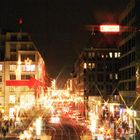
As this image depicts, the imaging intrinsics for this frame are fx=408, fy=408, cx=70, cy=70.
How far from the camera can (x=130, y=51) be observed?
6631cm

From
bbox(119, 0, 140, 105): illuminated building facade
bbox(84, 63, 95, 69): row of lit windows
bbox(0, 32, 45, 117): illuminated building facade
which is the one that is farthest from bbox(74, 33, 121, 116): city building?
bbox(119, 0, 140, 105): illuminated building facade

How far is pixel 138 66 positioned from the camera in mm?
58688

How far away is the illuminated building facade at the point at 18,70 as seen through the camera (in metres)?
96.1

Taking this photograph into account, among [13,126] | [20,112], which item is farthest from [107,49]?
[13,126]

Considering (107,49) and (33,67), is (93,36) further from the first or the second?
(33,67)

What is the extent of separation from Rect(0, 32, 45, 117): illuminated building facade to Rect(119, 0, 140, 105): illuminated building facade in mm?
25821

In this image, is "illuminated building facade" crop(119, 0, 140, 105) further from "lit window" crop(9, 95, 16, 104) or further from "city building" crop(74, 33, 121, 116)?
"city building" crop(74, 33, 121, 116)

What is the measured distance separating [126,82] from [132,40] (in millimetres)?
9998

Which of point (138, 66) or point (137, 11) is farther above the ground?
point (137, 11)

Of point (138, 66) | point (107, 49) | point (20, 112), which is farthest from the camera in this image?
point (107, 49)

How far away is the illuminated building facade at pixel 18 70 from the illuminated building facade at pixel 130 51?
25.8m

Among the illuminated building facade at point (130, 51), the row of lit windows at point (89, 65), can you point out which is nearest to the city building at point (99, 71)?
the row of lit windows at point (89, 65)

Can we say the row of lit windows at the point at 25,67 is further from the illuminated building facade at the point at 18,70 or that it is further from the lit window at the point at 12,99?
the lit window at the point at 12,99

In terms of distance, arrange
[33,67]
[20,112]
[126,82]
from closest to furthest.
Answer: [126,82], [20,112], [33,67]
